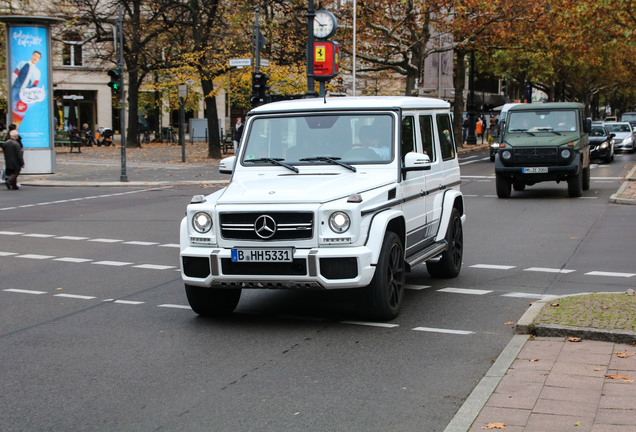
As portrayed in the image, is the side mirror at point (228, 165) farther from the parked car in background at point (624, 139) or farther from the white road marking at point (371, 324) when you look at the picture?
the parked car in background at point (624, 139)

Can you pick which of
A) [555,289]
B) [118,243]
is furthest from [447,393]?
[118,243]

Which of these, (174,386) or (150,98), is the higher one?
(150,98)

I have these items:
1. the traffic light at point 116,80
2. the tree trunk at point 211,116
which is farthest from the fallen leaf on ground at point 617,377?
the tree trunk at point 211,116

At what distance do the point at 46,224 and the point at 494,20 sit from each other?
30050 mm

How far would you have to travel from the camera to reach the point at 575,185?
20797 mm

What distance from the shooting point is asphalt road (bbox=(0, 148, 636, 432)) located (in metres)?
5.39

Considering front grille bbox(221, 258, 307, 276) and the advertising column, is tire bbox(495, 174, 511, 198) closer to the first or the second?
front grille bbox(221, 258, 307, 276)

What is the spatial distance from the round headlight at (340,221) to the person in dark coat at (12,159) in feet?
62.1

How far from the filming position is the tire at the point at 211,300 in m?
7.99

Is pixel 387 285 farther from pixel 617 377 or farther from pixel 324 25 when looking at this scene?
pixel 324 25

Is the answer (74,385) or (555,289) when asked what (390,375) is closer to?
(74,385)

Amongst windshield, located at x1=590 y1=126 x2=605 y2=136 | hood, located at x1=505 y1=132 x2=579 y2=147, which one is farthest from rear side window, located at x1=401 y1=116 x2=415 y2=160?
windshield, located at x1=590 y1=126 x2=605 y2=136

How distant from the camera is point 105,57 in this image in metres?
43.8

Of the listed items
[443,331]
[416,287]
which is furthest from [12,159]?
[443,331]
